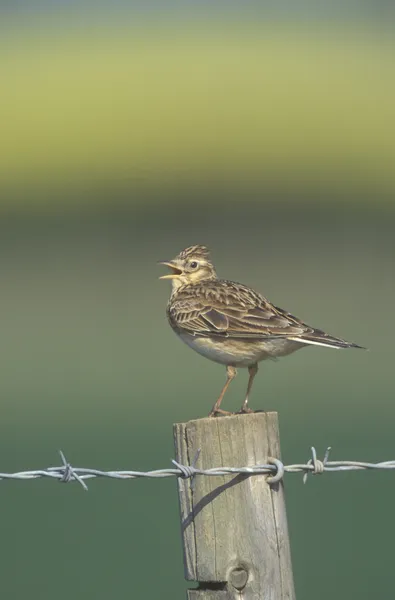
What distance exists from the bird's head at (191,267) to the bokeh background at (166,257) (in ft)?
13.2

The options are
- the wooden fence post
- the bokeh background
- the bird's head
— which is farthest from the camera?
the bokeh background

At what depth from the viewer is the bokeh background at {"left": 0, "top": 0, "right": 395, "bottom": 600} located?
14344 mm

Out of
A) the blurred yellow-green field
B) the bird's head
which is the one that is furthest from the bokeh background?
the bird's head

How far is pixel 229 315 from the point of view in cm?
838

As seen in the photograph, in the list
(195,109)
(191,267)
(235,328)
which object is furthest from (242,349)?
(195,109)

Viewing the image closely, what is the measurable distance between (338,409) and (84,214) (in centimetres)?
1735

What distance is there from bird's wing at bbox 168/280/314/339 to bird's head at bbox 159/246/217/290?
401 millimetres

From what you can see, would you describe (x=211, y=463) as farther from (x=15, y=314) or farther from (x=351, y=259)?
(x=351, y=259)

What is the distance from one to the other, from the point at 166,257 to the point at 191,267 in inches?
726

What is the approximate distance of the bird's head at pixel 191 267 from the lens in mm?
9445

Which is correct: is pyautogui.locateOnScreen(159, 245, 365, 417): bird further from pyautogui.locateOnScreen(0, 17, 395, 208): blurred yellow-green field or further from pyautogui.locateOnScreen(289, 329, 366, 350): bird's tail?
pyautogui.locateOnScreen(0, 17, 395, 208): blurred yellow-green field

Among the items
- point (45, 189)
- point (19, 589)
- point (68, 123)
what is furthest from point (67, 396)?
point (68, 123)

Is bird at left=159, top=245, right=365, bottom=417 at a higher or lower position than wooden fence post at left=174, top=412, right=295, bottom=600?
higher

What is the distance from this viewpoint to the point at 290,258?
28.9 metres
